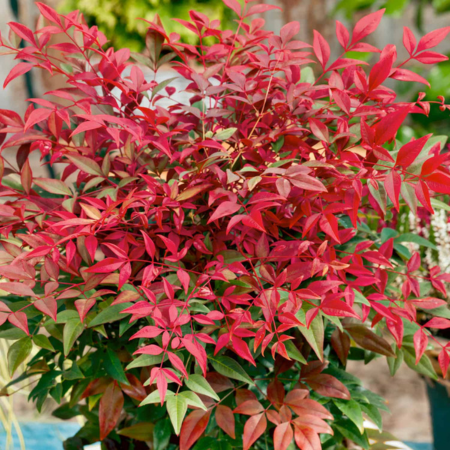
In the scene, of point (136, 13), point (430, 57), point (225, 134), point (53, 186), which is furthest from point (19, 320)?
point (136, 13)

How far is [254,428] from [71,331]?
0.67 ft

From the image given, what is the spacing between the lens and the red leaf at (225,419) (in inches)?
18.8

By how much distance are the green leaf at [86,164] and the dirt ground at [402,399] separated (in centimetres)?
132

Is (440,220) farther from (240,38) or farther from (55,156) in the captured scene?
(55,156)

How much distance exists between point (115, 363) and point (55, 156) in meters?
0.24

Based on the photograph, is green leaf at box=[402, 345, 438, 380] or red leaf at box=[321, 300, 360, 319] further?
green leaf at box=[402, 345, 438, 380]

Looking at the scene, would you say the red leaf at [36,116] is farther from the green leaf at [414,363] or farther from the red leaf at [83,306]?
the green leaf at [414,363]

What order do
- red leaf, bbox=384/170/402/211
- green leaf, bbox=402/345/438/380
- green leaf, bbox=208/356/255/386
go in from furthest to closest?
green leaf, bbox=402/345/438/380 < green leaf, bbox=208/356/255/386 < red leaf, bbox=384/170/402/211

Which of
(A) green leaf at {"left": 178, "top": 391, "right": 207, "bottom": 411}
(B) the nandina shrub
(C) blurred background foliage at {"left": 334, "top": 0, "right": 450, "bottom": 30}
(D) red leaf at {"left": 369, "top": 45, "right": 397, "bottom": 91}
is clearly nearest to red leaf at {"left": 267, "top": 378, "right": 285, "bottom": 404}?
(B) the nandina shrub

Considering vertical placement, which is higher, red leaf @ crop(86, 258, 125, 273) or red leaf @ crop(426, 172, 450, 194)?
red leaf @ crop(426, 172, 450, 194)

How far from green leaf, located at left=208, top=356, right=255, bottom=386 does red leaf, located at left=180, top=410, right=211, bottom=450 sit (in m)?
0.06

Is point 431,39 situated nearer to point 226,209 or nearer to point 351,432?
point 226,209

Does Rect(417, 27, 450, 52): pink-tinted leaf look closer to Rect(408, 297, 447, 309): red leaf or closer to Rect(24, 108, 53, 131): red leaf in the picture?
Rect(408, 297, 447, 309): red leaf

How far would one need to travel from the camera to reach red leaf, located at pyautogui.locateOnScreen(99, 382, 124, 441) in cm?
52
